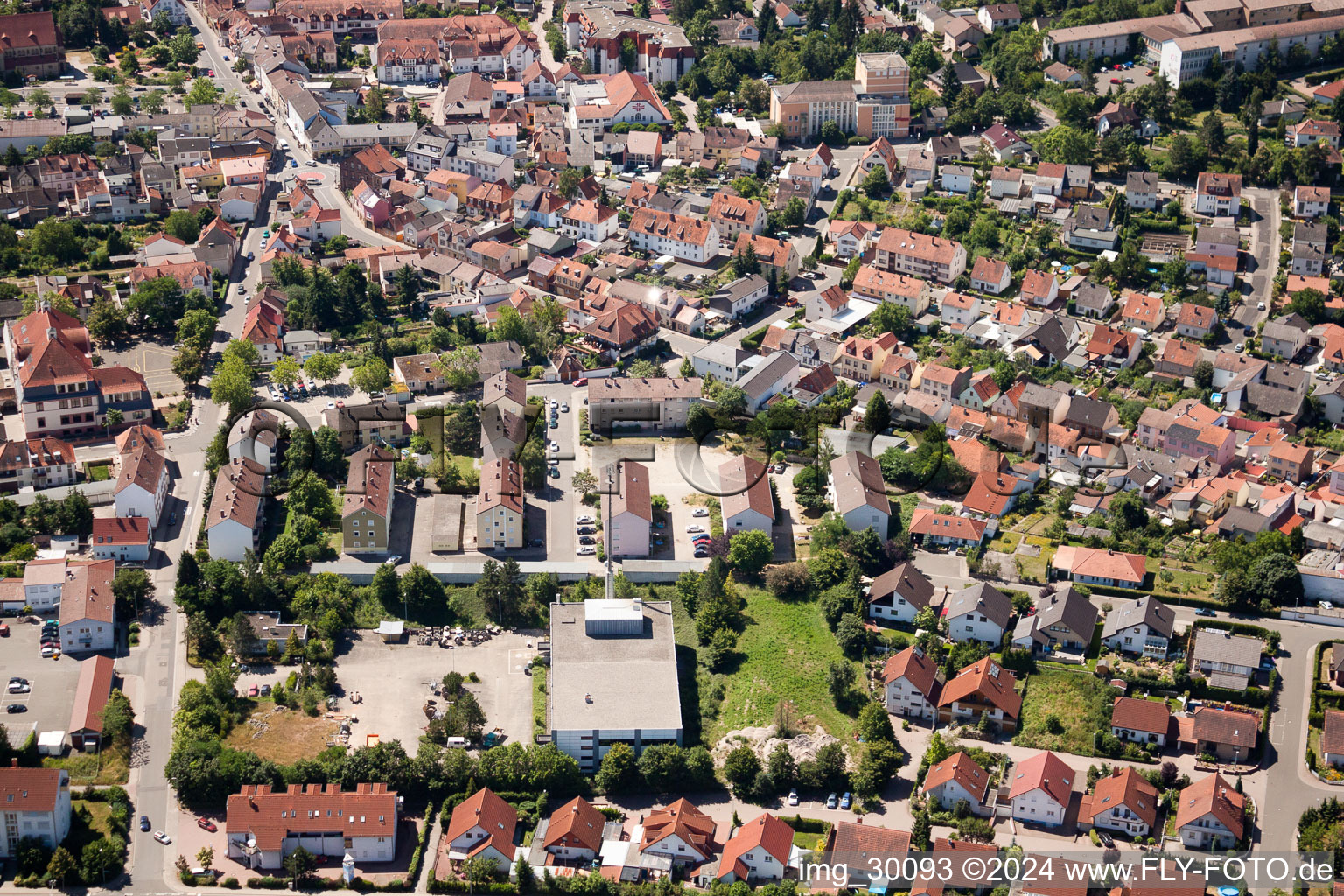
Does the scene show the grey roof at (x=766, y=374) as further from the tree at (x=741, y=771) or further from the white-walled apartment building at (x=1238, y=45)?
the white-walled apartment building at (x=1238, y=45)

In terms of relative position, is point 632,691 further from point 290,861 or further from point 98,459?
point 98,459

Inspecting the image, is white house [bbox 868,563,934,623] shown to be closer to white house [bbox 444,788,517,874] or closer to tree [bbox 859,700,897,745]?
tree [bbox 859,700,897,745]

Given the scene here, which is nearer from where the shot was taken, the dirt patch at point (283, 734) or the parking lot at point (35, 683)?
the dirt patch at point (283, 734)

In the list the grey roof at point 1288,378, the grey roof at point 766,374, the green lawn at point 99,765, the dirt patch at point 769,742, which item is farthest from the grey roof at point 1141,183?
the green lawn at point 99,765

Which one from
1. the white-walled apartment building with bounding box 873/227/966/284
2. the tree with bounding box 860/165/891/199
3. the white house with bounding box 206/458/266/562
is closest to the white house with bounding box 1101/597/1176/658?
the white-walled apartment building with bounding box 873/227/966/284

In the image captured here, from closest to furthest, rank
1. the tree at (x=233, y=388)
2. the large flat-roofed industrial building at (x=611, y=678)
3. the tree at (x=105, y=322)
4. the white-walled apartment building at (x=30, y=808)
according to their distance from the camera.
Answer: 1. the white-walled apartment building at (x=30, y=808)
2. the large flat-roofed industrial building at (x=611, y=678)
3. the tree at (x=233, y=388)
4. the tree at (x=105, y=322)

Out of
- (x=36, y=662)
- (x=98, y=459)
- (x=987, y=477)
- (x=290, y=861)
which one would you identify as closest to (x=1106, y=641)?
(x=987, y=477)
